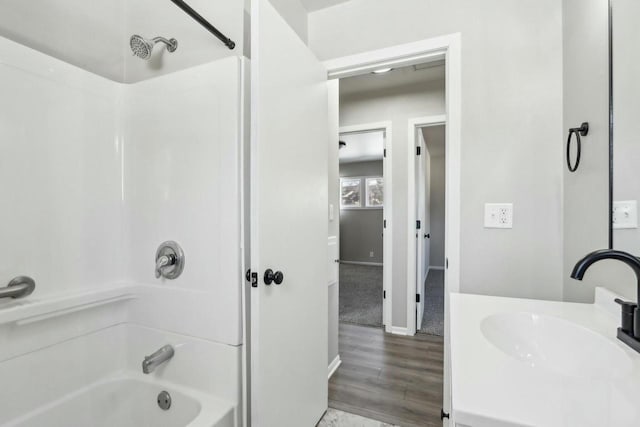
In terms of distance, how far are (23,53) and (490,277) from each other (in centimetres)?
228

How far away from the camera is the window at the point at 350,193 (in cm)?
712

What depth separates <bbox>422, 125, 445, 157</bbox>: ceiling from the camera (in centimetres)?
430

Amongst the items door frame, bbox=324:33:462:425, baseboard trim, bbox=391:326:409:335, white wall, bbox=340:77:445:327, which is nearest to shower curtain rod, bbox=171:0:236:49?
door frame, bbox=324:33:462:425

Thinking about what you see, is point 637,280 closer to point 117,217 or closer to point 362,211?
point 117,217

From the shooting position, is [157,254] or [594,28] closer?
[594,28]

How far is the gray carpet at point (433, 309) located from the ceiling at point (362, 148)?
2.63 m

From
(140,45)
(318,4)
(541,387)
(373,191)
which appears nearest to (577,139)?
(541,387)

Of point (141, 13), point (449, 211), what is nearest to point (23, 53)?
point (141, 13)

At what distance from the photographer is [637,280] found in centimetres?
71

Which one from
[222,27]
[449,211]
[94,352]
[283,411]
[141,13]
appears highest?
[141,13]

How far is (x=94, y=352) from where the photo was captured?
1271mm

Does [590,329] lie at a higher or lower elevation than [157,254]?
lower

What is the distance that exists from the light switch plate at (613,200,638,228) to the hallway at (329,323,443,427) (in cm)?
144

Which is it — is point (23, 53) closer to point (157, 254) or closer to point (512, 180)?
point (157, 254)
